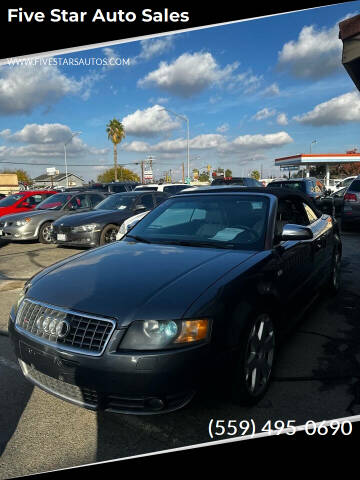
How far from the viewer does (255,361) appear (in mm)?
2613

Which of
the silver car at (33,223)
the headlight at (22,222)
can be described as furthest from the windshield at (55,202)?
the headlight at (22,222)

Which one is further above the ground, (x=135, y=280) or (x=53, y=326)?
(x=135, y=280)

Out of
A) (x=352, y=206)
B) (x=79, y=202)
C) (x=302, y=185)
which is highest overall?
(x=302, y=185)

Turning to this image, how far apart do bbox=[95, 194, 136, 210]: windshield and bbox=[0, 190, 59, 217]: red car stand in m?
4.38

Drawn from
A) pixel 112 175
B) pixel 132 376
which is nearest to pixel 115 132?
pixel 112 175

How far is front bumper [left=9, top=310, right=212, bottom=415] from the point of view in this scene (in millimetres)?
2037

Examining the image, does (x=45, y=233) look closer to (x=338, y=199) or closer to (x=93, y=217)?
(x=93, y=217)

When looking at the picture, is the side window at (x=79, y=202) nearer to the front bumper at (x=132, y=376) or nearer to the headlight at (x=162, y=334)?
the front bumper at (x=132, y=376)

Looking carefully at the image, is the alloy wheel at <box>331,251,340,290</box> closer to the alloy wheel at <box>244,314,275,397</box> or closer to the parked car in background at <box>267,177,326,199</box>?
the alloy wheel at <box>244,314,275,397</box>

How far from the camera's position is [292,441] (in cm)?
230

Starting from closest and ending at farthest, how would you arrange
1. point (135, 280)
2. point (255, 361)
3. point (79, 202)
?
point (135, 280), point (255, 361), point (79, 202)

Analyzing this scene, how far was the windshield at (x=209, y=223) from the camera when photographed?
3.25m

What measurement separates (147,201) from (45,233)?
323cm

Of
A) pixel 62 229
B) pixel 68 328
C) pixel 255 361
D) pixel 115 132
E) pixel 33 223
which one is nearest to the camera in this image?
pixel 68 328
